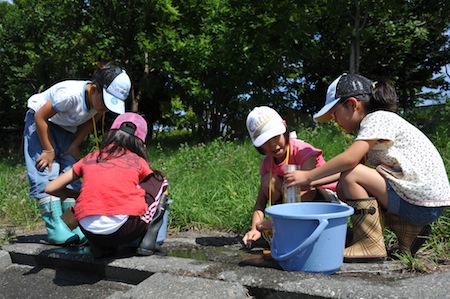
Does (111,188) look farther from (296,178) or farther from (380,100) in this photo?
(380,100)

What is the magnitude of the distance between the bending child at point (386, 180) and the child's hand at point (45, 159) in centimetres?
155

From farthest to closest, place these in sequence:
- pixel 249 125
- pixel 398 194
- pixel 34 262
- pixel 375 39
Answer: pixel 375 39 < pixel 34 262 < pixel 249 125 < pixel 398 194

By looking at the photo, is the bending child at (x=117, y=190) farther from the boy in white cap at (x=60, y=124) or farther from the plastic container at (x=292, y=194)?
the plastic container at (x=292, y=194)

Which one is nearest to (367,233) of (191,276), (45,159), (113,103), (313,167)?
(313,167)

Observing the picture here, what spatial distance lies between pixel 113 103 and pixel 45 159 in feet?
1.97

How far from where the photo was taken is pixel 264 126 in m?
2.41

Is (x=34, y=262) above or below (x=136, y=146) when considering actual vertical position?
below

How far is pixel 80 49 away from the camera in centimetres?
960

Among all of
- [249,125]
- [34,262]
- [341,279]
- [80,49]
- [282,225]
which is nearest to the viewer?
[341,279]

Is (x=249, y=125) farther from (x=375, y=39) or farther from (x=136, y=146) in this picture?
(x=375, y=39)

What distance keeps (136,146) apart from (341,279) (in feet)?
4.38

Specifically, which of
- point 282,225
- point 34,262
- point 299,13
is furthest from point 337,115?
point 299,13

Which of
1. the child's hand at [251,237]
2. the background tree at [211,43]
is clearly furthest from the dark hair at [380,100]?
the background tree at [211,43]

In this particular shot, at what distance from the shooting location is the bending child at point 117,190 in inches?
88.2
